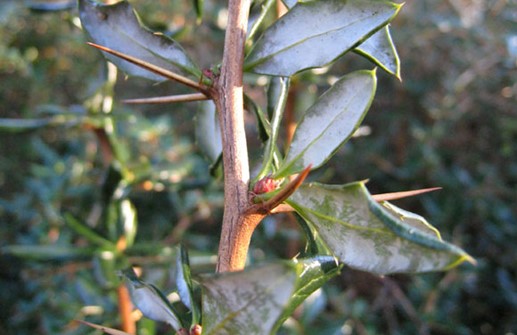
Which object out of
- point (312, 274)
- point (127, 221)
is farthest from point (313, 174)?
point (312, 274)

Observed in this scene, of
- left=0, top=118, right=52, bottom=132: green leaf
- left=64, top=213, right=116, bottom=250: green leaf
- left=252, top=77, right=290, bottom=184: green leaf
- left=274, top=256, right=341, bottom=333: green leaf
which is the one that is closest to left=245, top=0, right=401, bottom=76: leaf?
left=252, top=77, right=290, bottom=184: green leaf

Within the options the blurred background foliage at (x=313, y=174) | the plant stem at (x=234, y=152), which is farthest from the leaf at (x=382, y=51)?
the blurred background foliage at (x=313, y=174)

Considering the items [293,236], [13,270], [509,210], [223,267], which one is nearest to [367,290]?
[509,210]

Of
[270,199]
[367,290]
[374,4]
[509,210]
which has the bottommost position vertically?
[367,290]

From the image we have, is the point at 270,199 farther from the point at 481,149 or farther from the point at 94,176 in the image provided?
the point at 481,149

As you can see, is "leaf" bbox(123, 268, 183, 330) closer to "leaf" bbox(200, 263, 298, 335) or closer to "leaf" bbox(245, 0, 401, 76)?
"leaf" bbox(200, 263, 298, 335)

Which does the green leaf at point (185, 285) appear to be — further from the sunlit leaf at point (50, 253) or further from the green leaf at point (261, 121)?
the sunlit leaf at point (50, 253)

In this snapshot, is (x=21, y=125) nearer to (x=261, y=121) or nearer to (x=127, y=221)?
(x=127, y=221)
